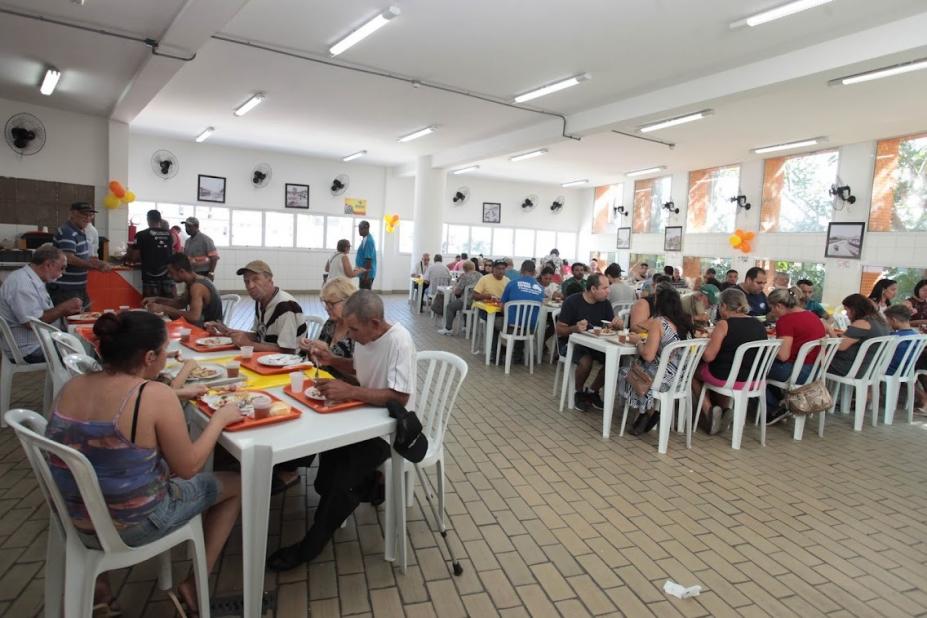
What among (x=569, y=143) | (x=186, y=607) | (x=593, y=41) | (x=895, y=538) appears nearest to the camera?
(x=186, y=607)

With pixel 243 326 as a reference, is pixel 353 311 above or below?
above

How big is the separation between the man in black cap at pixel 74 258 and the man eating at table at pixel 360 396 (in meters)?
4.35

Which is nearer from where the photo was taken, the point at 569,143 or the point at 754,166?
the point at 569,143

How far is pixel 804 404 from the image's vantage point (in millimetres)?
4078

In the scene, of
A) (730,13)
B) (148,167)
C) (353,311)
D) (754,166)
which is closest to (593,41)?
(730,13)

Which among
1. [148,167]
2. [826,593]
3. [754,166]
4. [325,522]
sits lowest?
[826,593]

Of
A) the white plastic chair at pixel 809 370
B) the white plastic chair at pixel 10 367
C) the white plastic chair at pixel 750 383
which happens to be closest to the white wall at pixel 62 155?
the white plastic chair at pixel 10 367

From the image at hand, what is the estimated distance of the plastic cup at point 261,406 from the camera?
6.50ft

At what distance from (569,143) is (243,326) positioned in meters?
6.55

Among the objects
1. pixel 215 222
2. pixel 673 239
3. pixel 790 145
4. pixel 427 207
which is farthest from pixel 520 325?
pixel 215 222

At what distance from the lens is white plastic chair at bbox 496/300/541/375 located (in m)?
5.92

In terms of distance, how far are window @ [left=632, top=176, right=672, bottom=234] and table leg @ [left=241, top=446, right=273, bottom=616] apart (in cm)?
1315

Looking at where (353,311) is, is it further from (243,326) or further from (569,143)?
(569,143)

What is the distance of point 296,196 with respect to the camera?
12.6m
